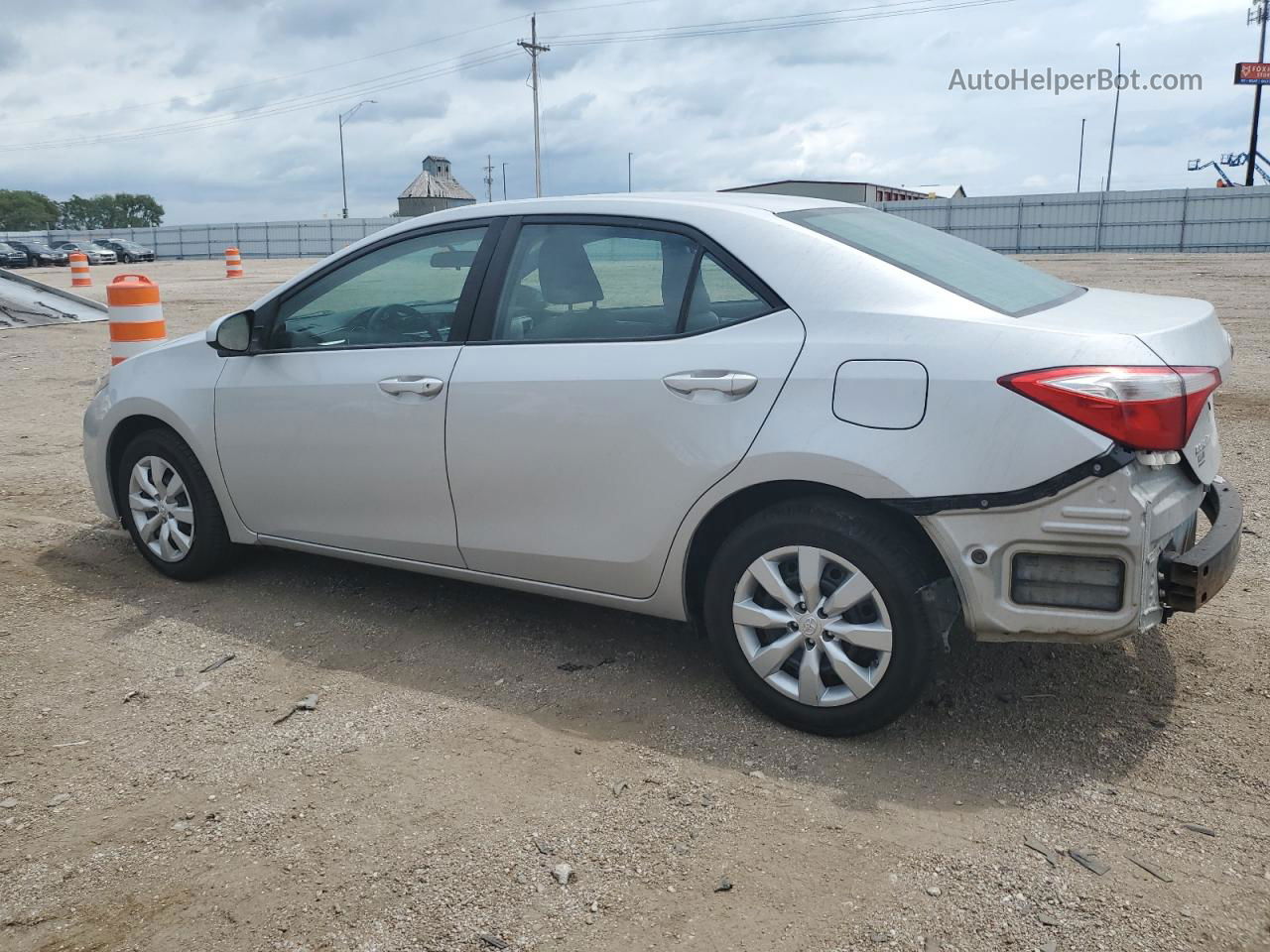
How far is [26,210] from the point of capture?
107938 millimetres

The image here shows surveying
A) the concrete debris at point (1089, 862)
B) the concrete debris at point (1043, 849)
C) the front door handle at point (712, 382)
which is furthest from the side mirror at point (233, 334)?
the concrete debris at point (1089, 862)

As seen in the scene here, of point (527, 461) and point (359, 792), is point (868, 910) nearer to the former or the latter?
point (359, 792)

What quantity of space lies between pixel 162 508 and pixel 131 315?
433 cm

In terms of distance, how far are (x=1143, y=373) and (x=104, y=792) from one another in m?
3.18

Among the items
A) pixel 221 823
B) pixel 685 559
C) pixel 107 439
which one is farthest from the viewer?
pixel 107 439

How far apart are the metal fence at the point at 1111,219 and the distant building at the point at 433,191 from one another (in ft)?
106

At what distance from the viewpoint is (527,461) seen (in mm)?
3916

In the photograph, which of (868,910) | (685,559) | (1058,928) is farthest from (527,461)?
(1058,928)

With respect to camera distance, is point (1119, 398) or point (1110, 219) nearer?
point (1119, 398)

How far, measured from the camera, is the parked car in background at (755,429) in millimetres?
3094

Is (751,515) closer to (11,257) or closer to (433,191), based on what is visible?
(11,257)

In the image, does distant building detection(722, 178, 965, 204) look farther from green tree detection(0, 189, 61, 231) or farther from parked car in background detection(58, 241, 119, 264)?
green tree detection(0, 189, 61, 231)

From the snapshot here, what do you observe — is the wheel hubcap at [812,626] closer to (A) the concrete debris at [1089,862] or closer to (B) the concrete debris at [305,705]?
(A) the concrete debris at [1089,862]

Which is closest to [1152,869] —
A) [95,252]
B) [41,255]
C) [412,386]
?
[412,386]
